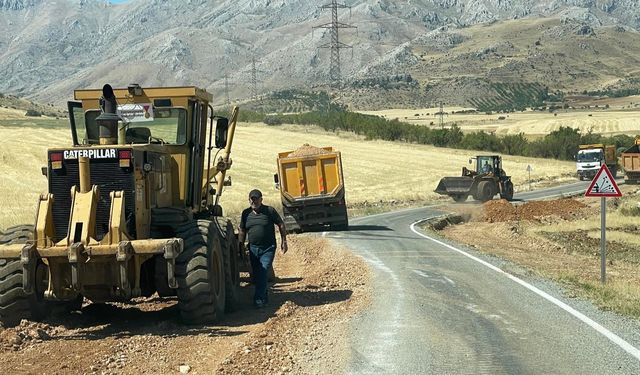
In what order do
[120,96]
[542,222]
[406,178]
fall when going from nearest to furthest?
[120,96]
[542,222]
[406,178]

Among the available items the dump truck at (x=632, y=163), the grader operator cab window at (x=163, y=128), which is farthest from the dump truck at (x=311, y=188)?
the dump truck at (x=632, y=163)

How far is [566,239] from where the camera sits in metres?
27.3

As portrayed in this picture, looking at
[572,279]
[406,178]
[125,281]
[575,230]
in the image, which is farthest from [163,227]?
[406,178]

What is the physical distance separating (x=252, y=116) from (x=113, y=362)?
4203 inches

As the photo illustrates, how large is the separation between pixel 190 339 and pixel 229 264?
2006 mm

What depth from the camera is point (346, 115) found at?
101812mm

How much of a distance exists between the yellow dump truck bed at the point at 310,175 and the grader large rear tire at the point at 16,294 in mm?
17487

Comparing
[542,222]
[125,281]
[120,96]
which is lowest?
[542,222]

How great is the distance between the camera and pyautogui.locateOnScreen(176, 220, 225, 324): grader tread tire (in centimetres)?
1025

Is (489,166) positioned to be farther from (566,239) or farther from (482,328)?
(482,328)

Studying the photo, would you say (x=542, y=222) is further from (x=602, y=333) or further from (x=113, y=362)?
(x=113, y=362)

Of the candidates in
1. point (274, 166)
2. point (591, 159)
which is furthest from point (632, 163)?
point (274, 166)

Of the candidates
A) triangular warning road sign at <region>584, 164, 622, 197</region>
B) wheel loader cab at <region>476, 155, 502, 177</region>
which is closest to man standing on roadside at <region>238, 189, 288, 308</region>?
triangular warning road sign at <region>584, 164, 622, 197</region>

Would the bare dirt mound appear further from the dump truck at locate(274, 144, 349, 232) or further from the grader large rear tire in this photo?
the grader large rear tire
